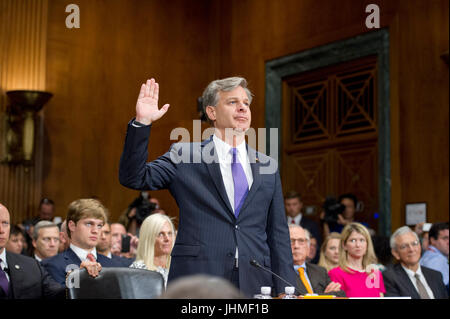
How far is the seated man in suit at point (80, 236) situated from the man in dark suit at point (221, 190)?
1.36 meters

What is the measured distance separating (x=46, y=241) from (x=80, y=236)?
66.4 inches

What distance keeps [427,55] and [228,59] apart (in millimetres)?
2923

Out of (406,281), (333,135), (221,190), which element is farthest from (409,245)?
(333,135)

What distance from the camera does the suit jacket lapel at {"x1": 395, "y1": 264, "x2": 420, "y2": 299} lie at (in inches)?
203

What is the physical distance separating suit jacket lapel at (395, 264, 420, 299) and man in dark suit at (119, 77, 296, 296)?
2705 millimetres

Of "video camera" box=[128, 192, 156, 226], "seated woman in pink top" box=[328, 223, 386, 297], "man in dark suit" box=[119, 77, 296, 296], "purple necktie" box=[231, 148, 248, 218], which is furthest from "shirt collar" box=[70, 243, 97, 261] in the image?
"video camera" box=[128, 192, 156, 226]

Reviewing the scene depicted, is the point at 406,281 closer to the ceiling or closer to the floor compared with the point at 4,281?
closer to the floor

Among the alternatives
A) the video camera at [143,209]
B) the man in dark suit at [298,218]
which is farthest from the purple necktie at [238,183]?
the man in dark suit at [298,218]

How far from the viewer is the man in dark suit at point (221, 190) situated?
8.22 feet

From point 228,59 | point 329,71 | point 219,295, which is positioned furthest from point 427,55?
point 219,295

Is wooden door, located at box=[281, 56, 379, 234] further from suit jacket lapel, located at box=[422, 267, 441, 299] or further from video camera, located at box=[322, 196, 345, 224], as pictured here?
suit jacket lapel, located at box=[422, 267, 441, 299]

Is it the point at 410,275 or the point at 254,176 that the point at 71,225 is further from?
the point at 410,275

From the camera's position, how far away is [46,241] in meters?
5.53

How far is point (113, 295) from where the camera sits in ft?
6.76
